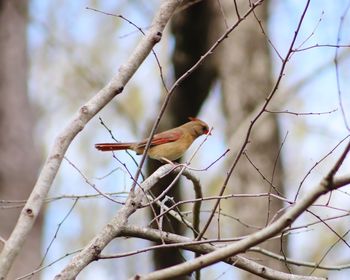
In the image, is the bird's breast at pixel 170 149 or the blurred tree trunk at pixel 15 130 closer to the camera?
the bird's breast at pixel 170 149

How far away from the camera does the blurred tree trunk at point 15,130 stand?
15.8 feet

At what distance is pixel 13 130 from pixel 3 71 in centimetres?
51

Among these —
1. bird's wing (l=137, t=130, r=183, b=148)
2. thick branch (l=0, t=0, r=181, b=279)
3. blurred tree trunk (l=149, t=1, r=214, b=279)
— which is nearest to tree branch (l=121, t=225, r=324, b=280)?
thick branch (l=0, t=0, r=181, b=279)

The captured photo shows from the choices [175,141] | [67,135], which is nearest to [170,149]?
[175,141]

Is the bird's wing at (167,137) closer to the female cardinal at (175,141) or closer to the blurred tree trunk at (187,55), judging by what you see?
the female cardinal at (175,141)

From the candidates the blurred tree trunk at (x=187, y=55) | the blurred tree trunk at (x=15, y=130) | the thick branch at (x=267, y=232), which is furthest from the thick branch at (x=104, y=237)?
the blurred tree trunk at (x=187, y=55)

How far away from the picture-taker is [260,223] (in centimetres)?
586

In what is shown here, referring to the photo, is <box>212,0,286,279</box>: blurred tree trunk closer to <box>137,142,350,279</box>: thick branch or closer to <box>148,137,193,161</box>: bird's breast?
<box>148,137,193,161</box>: bird's breast

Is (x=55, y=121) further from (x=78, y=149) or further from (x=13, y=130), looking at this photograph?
(x=13, y=130)

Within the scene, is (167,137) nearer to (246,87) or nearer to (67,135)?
(67,135)

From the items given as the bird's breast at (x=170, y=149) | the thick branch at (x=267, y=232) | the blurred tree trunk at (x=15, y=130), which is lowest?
the thick branch at (x=267, y=232)

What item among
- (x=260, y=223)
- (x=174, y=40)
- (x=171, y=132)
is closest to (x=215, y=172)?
(x=260, y=223)

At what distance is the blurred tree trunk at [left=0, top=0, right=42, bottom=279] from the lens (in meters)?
4.82

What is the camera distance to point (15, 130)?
16.9 feet
